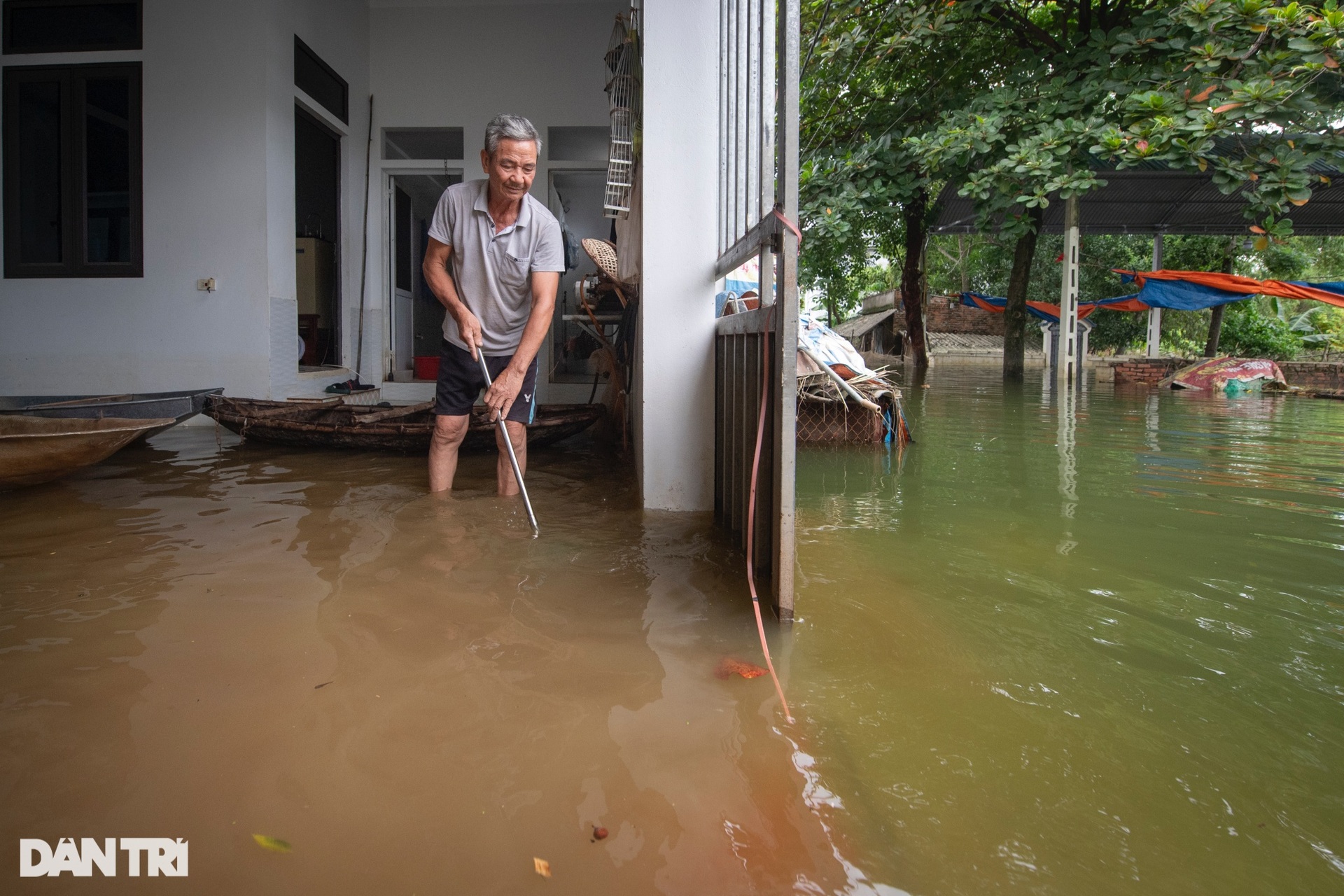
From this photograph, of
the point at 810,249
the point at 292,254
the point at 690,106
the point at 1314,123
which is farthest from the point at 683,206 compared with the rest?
the point at 810,249

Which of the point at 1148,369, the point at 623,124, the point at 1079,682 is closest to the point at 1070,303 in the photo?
the point at 1148,369

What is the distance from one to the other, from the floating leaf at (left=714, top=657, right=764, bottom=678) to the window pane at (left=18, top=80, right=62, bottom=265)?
6986 mm

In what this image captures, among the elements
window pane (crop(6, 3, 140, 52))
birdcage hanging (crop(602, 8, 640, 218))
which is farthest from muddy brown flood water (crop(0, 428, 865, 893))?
window pane (crop(6, 3, 140, 52))

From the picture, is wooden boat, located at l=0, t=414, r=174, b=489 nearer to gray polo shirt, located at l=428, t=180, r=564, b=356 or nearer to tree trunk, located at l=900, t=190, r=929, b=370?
gray polo shirt, located at l=428, t=180, r=564, b=356

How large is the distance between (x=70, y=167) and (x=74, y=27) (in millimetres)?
1109

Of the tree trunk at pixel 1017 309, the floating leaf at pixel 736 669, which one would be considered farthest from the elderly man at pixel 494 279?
the tree trunk at pixel 1017 309

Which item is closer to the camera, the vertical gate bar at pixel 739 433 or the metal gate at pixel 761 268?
the metal gate at pixel 761 268

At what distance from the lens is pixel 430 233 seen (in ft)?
11.8

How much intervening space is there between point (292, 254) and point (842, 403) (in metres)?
4.69

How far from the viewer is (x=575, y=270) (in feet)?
36.7

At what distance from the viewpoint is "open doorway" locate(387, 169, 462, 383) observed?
8570 mm

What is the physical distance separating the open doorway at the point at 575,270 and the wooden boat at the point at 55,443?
2581 mm

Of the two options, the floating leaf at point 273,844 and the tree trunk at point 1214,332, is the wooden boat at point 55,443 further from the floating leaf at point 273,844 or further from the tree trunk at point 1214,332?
the tree trunk at point 1214,332

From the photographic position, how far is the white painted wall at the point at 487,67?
26.0 ft
